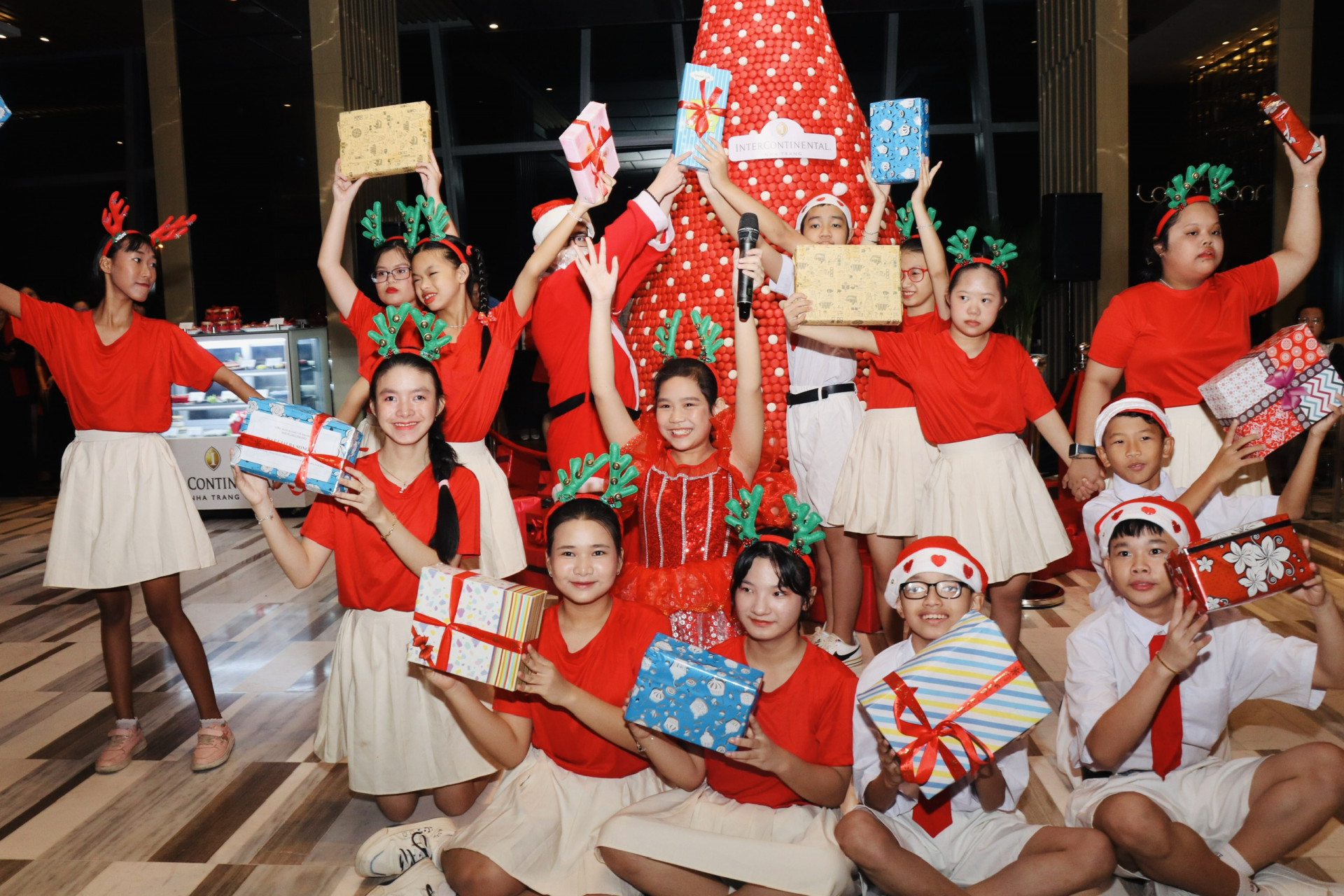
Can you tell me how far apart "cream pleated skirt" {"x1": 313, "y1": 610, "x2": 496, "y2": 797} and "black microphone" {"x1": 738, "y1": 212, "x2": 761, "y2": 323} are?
3.76ft

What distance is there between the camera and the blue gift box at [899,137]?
288 centimetres

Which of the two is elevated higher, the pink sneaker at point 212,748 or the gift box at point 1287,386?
the gift box at point 1287,386

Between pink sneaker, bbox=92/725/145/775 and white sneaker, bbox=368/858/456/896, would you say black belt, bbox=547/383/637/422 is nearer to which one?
white sneaker, bbox=368/858/456/896

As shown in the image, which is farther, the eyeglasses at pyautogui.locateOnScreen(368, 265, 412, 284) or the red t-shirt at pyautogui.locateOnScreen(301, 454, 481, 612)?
the eyeglasses at pyautogui.locateOnScreen(368, 265, 412, 284)

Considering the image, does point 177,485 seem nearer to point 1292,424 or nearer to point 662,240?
point 662,240

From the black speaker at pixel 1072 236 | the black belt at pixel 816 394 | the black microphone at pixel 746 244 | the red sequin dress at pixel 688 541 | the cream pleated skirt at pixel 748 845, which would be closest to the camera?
the cream pleated skirt at pixel 748 845

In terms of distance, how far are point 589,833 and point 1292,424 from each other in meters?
1.97

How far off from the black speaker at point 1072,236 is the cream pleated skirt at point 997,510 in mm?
3570

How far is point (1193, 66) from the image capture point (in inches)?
336

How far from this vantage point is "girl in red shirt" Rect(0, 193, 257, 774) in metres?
2.81

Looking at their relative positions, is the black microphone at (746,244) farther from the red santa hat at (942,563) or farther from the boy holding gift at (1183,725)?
the boy holding gift at (1183,725)

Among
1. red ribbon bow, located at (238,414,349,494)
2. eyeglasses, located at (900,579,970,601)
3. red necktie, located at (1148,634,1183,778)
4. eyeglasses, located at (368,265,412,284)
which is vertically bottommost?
red necktie, located at (1148,634,1183,778)

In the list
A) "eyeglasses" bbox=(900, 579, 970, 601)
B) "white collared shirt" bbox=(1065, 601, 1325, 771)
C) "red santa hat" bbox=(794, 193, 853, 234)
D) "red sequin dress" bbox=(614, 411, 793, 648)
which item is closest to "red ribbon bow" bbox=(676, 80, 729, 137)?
"red santa hat" bbox=(794, 193, 853, 234)

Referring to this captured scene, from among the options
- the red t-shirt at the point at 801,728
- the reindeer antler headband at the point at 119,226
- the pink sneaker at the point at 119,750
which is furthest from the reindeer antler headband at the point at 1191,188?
the pink sneaker at the point at 119,750
